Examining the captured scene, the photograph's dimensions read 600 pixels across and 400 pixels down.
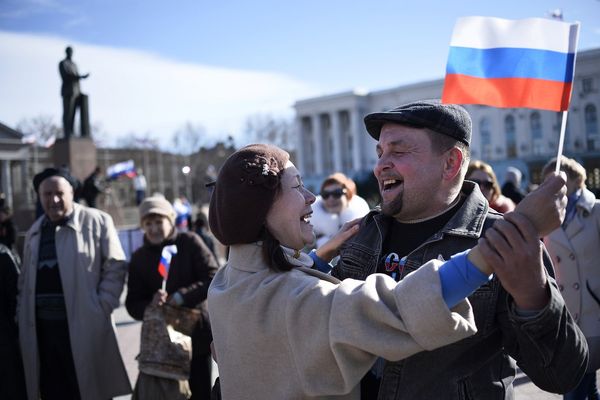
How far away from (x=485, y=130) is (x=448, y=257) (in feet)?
→ 266

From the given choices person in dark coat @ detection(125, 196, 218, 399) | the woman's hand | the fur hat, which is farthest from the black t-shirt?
the fur hat

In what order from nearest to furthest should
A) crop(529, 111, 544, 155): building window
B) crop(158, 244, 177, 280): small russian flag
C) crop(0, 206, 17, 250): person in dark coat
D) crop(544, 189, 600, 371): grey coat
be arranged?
crop(544, 189, 600, 371): grey coat < crop(158, 244, 177, 280): small russian flag < crop(0, 206, 17, 250): person in dark coat < crop(529, 111, 544, 155): building window

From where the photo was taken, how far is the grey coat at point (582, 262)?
14.8 ft

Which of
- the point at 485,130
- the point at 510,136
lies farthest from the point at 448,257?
the point at 485,130

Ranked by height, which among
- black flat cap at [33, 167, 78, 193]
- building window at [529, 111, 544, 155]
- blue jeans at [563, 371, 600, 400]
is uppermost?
building window at [529, 111, 544, 155]

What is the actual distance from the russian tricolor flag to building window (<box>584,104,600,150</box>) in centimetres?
6974

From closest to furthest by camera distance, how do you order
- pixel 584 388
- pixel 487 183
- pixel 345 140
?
pixel 584 388 → pixel 487 183 → pixel 345 140

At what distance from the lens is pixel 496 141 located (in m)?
77.0

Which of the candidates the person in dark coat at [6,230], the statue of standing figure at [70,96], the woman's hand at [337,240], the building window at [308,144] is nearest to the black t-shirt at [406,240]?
the woman's hand at [337,240]

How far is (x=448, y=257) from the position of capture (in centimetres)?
223

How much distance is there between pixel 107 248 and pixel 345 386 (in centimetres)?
385

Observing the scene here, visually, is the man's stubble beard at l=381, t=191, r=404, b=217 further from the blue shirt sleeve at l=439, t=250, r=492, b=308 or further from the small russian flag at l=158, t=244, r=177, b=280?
the small russian flag at l=158, t=244, r=177, b=280

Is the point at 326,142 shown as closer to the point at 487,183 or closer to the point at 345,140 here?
the point at 345,140

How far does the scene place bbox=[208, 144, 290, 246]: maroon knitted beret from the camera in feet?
6.50
